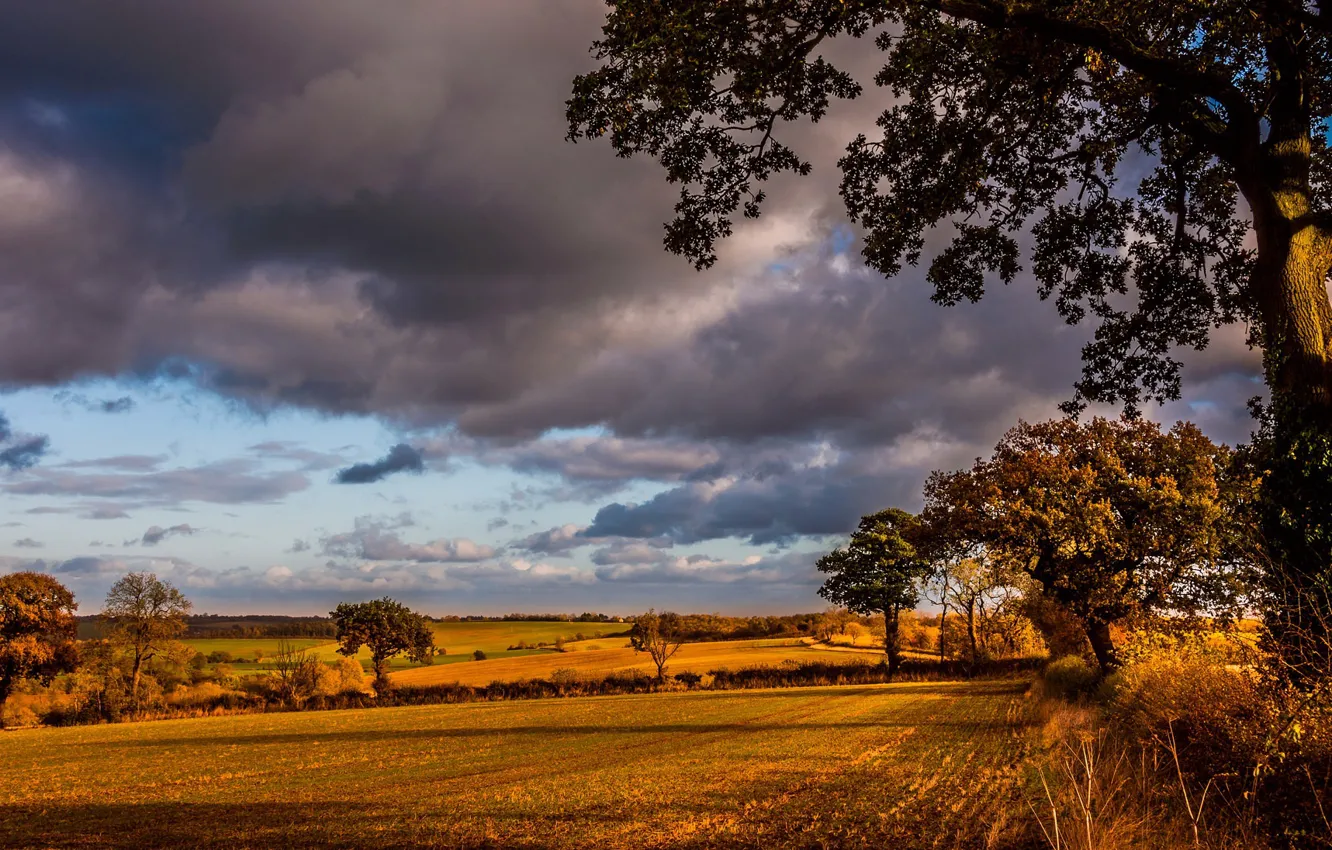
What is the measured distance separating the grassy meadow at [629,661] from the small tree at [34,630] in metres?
28.4

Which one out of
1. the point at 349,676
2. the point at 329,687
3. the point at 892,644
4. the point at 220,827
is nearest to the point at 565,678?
the point at 329,687

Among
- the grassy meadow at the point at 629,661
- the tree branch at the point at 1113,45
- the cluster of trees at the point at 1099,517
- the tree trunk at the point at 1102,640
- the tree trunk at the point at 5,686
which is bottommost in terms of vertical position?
the grassy meadow at the point at 629,661

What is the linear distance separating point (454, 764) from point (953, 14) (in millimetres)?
22374

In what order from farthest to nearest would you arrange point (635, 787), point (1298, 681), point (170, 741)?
point (170, 741) → point (635, 787) → point (1298, 681)

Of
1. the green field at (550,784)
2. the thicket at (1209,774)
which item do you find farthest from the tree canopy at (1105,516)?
the thicket at (1209,774)

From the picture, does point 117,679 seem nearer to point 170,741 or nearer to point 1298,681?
point 170,741

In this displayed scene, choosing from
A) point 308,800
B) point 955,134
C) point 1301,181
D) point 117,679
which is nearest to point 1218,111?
point 1301,181

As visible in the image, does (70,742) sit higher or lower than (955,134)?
lower

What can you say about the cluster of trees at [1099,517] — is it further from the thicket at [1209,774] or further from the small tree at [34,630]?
the small tree at [34,630]

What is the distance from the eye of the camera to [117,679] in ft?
196

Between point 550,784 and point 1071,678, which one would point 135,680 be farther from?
point 1071,678

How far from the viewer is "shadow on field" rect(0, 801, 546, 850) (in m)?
12.9

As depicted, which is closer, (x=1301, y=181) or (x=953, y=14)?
(x=953, y=14)

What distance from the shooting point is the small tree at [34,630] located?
54.9 m
